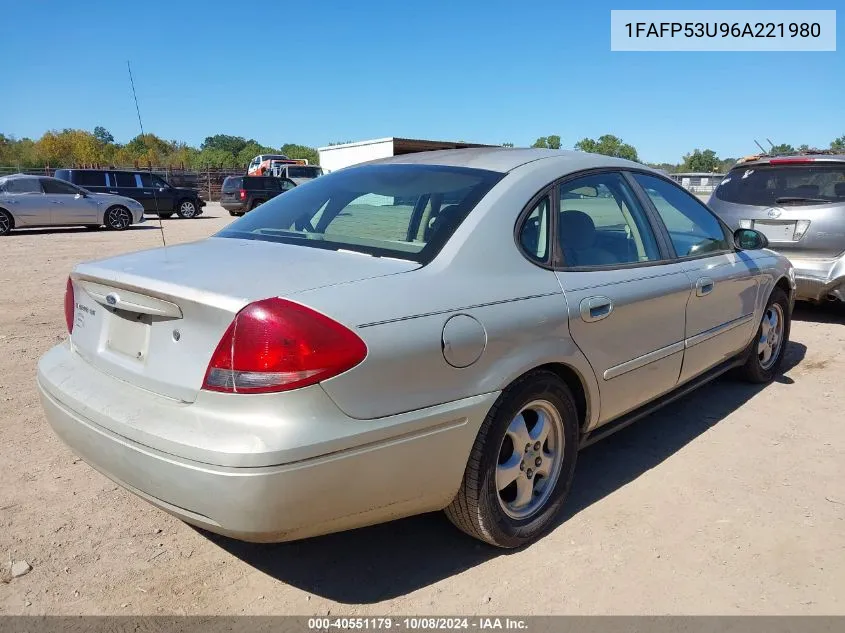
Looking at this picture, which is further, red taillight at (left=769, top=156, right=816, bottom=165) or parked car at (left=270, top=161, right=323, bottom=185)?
parked car at (left=270, top=161, right=323, bottom=185)

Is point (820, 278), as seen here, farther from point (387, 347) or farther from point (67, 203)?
point (67, 203)

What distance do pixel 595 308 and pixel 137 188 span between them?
2083 cm

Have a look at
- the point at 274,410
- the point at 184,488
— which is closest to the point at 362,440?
the point at 274,410

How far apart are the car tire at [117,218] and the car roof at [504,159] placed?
53.1 ft

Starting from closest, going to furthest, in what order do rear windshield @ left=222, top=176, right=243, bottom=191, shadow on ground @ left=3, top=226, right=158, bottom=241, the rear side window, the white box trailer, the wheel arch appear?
the white box trailer, the wheel arch, shadow on ground @ left=3, top=226, right=158, bottom=241, the rear side window, rear windshield @ left=222, top=176, right=243, bottom=191

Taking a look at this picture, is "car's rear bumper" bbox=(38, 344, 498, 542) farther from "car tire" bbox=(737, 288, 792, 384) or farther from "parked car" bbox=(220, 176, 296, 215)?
"parked car" bbox=(220, 176, 296, 215)

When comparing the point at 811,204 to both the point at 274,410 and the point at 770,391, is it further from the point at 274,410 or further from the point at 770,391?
the point at 274,410

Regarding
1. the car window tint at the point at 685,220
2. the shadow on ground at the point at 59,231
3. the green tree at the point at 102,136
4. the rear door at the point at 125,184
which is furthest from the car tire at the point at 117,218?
the green tree at the point at 102,136

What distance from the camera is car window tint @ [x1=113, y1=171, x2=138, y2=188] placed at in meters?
20.4

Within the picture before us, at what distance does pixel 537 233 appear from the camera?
9.25ft

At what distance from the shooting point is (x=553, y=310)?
2680 millimetres

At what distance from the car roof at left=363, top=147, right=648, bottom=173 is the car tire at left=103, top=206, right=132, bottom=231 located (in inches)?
637

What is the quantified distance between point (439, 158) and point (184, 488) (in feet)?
6.66

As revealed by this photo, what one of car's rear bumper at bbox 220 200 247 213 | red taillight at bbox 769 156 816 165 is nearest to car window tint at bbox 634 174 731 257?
red taillight at bbox 769 156 816 165
